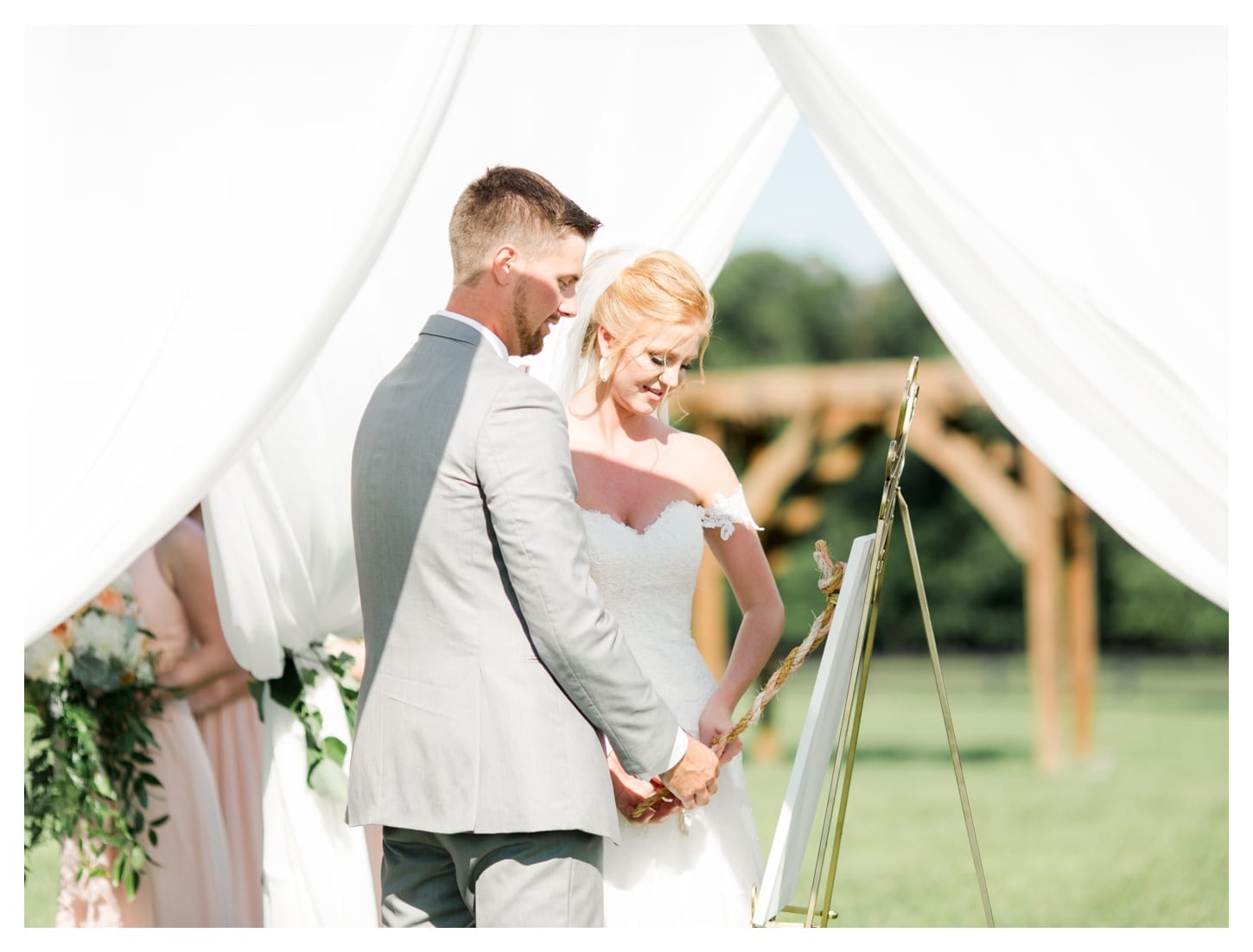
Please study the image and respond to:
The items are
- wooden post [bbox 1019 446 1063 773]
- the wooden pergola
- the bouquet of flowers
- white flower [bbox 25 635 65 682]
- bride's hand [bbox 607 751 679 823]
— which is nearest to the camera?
bride's hand [bbox 607 751 679 823]

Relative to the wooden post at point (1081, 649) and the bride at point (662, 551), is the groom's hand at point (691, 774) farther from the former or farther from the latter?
the wooden post at point (1081, 649)

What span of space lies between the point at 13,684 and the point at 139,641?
4.04 ft

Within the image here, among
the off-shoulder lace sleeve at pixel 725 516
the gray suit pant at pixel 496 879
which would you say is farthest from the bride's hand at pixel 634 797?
the off-shoulder lace sleeve at pixel 725 516

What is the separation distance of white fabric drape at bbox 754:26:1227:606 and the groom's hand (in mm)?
949

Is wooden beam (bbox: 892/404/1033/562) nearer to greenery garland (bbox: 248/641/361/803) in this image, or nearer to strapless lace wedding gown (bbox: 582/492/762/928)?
greenery garland (bbox: 248/641/361/803)

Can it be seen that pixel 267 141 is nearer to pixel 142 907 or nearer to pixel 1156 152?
pixel 1156 152

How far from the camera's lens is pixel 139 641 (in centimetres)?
372

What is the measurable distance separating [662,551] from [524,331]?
2.17 ft

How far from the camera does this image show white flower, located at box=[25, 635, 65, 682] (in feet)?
11.1

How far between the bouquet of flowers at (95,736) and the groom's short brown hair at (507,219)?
5.31ft

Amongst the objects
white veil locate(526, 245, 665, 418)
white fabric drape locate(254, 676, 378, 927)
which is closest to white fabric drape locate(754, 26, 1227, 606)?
white veil locate(526, 245, 665, 418)

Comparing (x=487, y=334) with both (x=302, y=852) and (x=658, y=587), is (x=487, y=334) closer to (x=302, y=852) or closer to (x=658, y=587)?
(x=658, y=587)

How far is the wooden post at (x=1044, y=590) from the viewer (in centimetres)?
1168

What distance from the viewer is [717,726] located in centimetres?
295
